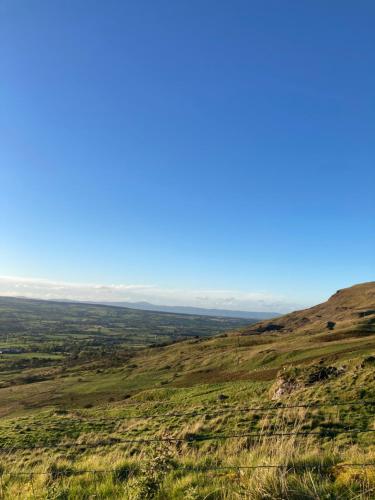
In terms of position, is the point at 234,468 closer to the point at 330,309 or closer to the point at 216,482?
the point at 216,482

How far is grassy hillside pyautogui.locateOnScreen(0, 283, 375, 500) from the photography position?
677cm

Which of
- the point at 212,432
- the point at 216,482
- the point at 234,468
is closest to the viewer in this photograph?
the point at 216,482

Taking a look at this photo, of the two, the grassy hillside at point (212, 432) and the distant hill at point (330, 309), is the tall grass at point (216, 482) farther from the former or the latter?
the distant hill at point (330, 309)

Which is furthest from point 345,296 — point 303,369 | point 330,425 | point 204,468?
point 204,468

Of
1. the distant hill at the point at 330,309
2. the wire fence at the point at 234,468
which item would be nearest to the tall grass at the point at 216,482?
the wire fence at the point at 234,468

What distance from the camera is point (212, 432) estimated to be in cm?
2041

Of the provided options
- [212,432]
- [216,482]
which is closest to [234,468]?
[216,482]

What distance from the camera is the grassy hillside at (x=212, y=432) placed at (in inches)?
267

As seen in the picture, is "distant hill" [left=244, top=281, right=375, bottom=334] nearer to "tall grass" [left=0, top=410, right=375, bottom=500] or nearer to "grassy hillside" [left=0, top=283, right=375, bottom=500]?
"grassy hillside" [left=0, top=283, right=375, bottom=500]

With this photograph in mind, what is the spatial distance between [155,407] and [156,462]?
3069cm

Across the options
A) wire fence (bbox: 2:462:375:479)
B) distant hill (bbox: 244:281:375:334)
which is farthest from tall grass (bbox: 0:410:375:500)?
distant hill (bbox: 244:281:375:334)

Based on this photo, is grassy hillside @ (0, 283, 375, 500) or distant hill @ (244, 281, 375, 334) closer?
grassy hillside @ (0, 283, 375, 500)

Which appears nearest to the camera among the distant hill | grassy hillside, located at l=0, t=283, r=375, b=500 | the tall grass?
the tall grass

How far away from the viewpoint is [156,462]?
778 cm
